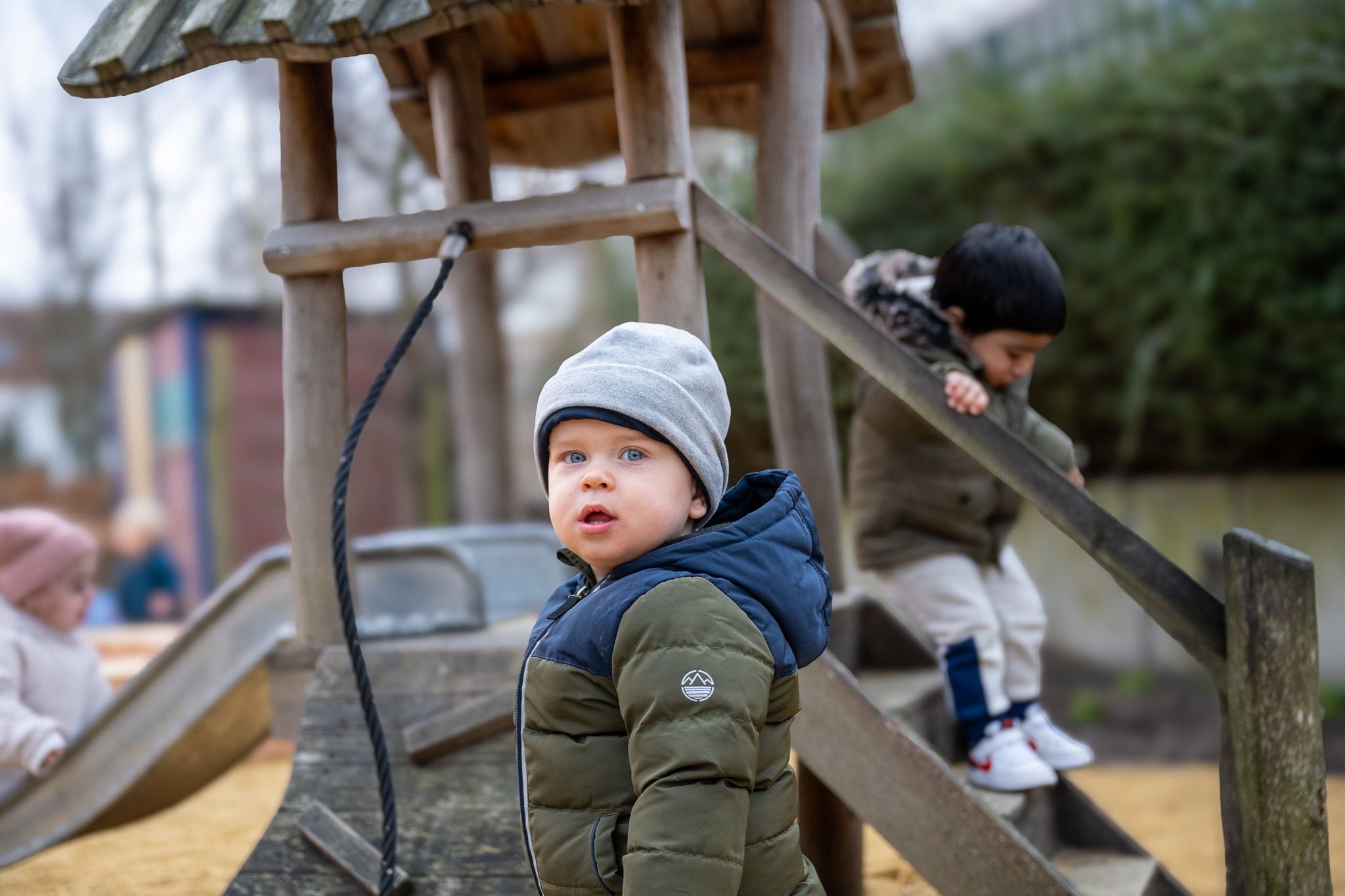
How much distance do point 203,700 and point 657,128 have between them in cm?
226

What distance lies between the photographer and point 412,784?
2.58 metres

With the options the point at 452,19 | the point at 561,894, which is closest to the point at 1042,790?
the point at 561,894

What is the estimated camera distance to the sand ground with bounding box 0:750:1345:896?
12.4 feet

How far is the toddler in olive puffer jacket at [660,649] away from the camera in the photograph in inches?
54.0

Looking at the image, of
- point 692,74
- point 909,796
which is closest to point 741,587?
point 909,796

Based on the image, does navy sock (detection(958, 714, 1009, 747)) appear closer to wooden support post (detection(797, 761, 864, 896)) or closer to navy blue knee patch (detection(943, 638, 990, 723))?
navy blue knee patch (detection(943, 638, 990, 723))

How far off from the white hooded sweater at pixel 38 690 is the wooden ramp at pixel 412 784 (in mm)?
1220

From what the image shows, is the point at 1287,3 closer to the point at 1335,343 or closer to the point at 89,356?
the point at 1335,343

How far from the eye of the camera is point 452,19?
2010mm

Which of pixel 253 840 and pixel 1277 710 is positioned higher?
pixel 1277 710

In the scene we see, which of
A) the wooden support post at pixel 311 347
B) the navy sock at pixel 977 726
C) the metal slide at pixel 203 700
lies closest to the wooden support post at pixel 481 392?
the metal slide at pixel 203 700

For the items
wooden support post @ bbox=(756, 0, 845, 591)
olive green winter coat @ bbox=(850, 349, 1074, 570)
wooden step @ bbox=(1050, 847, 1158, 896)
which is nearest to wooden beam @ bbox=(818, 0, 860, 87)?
wooden support post @ bbox=(756, 0, 845, 591)

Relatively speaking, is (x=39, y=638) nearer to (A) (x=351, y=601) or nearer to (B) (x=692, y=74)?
(A) (x=351, y=601)

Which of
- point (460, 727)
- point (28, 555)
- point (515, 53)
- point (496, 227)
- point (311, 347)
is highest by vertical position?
point (515, 53)
